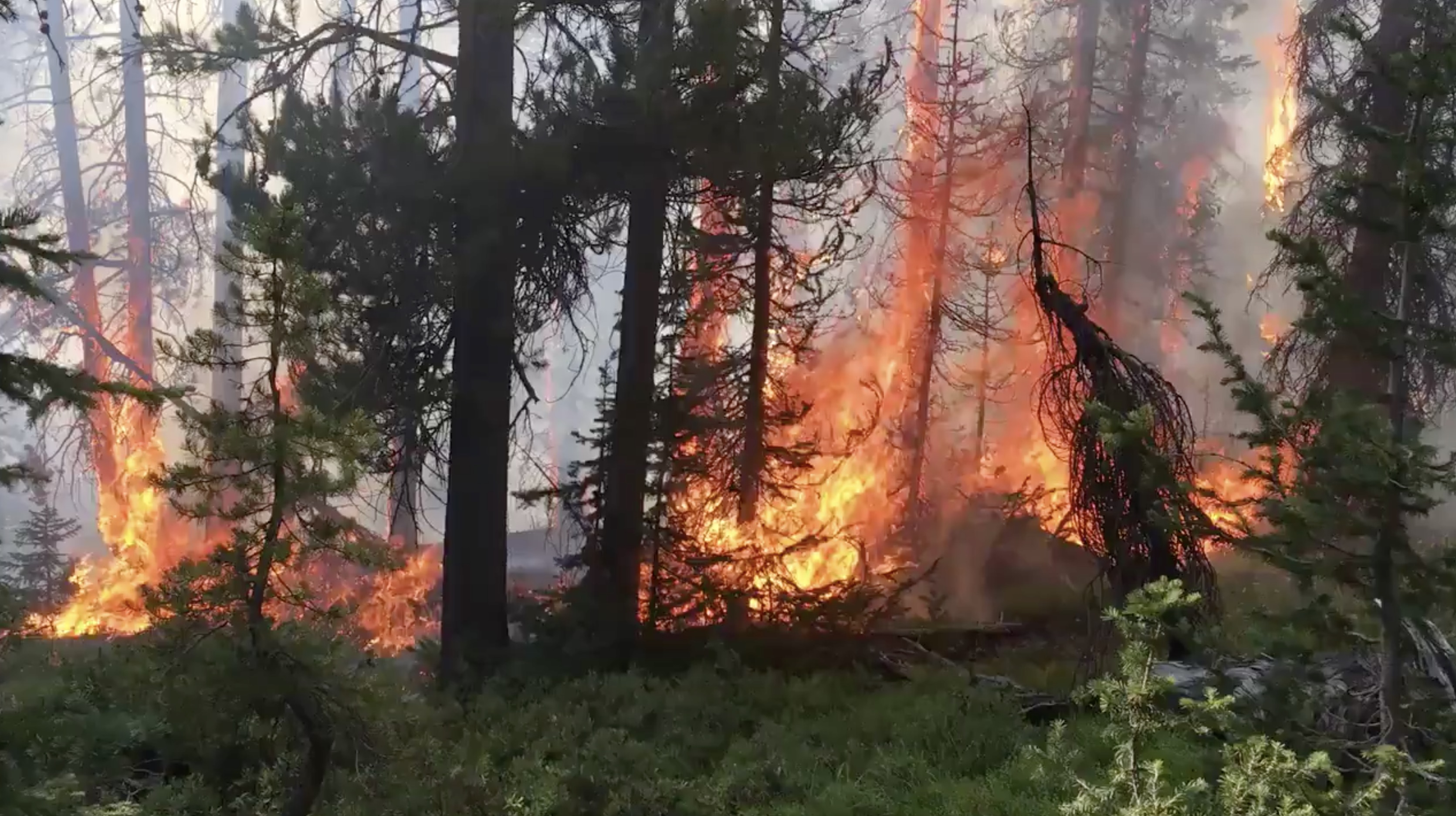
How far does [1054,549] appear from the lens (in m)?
11.4

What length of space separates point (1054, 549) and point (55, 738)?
1060cm

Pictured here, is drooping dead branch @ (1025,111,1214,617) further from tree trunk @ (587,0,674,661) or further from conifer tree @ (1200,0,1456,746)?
tree trunk @ (587,0,674,661)

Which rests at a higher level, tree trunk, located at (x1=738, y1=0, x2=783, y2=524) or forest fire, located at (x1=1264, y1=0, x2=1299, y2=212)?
forest fire, located at (x1=1264, y1=0, x2=1299, y2=212)

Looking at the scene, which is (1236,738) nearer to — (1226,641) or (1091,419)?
(1226,641)

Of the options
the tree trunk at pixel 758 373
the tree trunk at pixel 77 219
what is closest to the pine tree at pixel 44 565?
the tree trunk at pixel 77 219

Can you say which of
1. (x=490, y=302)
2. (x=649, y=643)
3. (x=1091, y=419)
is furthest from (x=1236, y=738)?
(x=490, y=302)

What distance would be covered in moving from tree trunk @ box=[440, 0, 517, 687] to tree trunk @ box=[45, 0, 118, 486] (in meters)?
13.0

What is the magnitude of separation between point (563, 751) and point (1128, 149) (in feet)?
53.7

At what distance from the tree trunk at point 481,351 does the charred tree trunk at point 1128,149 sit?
42.1 ft

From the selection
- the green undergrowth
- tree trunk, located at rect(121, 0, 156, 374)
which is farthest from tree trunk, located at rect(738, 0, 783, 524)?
tree trunk, located at rect(121, 0, 156, 374)

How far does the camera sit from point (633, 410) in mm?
8586

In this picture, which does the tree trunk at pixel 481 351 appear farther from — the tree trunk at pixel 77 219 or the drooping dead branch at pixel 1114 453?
the tree trunk at pixel 77 219

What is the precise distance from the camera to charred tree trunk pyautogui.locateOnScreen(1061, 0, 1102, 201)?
16.0 meters

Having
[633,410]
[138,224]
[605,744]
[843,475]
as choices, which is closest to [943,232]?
[843,475]
